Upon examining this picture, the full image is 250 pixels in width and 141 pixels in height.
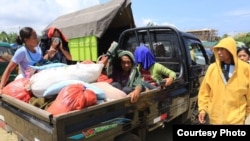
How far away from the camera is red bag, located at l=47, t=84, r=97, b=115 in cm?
217

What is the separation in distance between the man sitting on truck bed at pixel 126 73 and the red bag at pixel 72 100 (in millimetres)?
877

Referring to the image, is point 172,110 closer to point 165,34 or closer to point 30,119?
point 165,34

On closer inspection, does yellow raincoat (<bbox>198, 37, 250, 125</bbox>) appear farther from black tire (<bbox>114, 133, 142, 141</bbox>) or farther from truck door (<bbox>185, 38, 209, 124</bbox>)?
truck door (<bbox>185, 38, 209, 124</bbox>)

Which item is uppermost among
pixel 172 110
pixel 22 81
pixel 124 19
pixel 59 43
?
pixel 124 19

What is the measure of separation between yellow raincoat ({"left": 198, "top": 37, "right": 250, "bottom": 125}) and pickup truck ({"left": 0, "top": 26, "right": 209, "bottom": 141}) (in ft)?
2.34

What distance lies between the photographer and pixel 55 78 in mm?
2551

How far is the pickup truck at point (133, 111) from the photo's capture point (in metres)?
2.12

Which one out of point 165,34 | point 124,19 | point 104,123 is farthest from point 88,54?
point 104,123

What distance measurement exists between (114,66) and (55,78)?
1153mm

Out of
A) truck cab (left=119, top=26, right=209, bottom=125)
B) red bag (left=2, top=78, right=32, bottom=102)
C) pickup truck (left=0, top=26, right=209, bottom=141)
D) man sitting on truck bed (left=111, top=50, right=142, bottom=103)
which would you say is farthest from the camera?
truck cab (left=119, top=26, right=209, bottom=125)

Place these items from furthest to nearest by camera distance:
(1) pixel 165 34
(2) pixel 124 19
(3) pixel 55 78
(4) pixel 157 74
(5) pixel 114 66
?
(2) pixel 124 19
(1) pixel 165 34
(4) pixel 157 74
(5) pixel 114 66
(3) pixel 55 78

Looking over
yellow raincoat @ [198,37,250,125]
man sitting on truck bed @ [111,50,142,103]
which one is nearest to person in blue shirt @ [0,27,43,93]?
man sitting on truck bed @ [111,50,142,103]

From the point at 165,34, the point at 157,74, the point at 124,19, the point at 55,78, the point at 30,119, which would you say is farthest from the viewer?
the point at 124,19

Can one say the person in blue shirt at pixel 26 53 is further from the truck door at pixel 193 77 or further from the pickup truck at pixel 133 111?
the truck door at pixel 193 77
